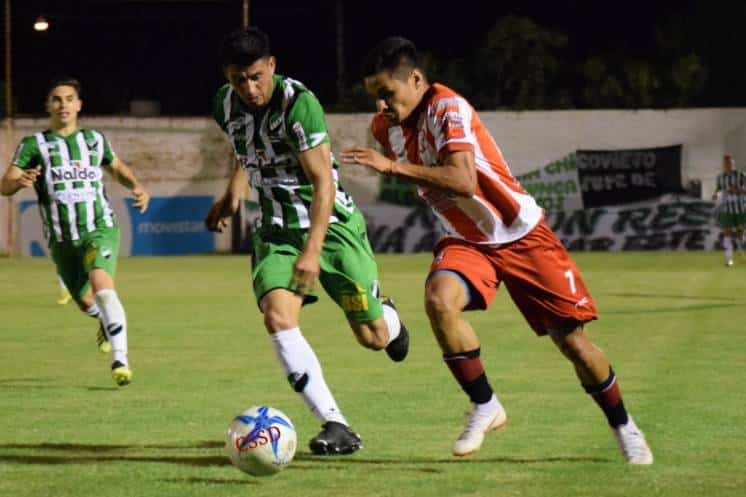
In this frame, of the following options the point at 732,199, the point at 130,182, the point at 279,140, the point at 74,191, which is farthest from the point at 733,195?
the point at 279,140

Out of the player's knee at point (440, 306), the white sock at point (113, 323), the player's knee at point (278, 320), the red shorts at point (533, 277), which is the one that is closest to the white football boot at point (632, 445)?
the red shorts at point (533, 277)

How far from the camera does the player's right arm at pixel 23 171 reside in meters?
11.4

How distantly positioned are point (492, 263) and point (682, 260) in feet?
85.4

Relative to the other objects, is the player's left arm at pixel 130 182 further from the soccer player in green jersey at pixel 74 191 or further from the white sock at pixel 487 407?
the white sock at pixel 487 407

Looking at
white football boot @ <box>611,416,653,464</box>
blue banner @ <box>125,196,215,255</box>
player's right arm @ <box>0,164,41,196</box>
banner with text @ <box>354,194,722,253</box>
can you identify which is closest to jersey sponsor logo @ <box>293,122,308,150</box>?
white football boot @ <box>611,416,653,464</box>

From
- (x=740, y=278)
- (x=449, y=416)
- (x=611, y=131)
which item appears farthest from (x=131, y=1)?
(x=449, y=416)

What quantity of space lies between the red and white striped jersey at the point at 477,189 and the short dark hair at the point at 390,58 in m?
0.21

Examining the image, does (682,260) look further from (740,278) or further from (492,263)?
(492,263)

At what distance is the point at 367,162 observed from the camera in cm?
690

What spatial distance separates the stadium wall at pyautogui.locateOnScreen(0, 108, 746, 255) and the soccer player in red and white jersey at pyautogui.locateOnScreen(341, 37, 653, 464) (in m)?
34.1

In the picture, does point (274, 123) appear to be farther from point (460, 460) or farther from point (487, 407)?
point (460, 460)

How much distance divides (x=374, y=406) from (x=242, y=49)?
10.6ft

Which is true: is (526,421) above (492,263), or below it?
below

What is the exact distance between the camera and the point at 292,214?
27.0ft
